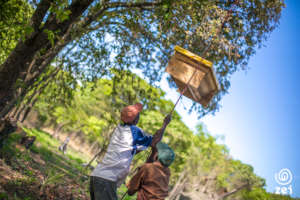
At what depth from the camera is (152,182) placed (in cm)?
288

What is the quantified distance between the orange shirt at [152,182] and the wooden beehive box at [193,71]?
1.82 m

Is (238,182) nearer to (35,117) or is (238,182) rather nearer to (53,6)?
(53,6)

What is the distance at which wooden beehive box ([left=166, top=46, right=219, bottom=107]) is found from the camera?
406 cm

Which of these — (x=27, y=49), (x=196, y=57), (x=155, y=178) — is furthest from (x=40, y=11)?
(x=155, y=178)

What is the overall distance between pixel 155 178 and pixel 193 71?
207 centimetres

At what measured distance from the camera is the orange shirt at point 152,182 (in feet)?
9.41

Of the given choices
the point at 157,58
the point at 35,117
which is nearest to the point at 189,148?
the point at 157,58

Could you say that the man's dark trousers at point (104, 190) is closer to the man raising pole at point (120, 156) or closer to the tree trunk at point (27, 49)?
the man raising pole at point (120, 156)

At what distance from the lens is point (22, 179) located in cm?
565

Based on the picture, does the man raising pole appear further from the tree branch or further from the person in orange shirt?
the tree branch

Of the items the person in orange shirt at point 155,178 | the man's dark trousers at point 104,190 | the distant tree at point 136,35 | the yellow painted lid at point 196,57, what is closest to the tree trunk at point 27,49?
the distant tree at point 136,35

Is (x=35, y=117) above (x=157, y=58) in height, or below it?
below

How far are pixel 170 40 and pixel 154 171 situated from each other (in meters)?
5.09

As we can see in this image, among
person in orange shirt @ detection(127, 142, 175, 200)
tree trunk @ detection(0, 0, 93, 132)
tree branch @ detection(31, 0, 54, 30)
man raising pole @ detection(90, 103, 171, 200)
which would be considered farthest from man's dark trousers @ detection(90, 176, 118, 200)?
tree branch @ detection(31, 0, 54, 30)
